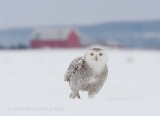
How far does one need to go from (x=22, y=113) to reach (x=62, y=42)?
67102mm

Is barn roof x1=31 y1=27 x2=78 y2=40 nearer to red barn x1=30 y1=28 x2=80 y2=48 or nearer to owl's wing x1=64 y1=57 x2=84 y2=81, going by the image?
red barn x1=30 y1=28 x2=80 y2=48

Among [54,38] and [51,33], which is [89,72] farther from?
[51,33]

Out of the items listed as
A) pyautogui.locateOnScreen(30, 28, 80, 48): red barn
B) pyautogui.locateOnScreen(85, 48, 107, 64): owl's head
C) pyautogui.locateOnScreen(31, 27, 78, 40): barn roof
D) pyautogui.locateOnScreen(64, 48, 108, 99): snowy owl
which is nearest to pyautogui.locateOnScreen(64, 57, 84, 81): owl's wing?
pyautogui.locateOnScreen(64, 48, 108, 99): snowy owl

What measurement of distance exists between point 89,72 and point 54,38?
65.7 m

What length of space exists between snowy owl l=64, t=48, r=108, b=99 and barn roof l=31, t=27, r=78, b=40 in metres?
65.3

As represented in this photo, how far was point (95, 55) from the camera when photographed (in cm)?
781

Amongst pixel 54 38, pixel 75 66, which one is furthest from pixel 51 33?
pixel 75 66

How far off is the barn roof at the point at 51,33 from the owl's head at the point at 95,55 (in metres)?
65.6

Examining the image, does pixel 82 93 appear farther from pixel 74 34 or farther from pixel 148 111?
pixel 74 34

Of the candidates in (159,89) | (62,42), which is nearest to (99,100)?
(159,89)

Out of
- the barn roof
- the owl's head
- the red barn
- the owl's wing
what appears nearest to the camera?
the owl's head

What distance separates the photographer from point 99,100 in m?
7.61

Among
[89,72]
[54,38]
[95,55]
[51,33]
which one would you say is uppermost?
[51,33]

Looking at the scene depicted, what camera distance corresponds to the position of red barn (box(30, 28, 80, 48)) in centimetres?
7331
